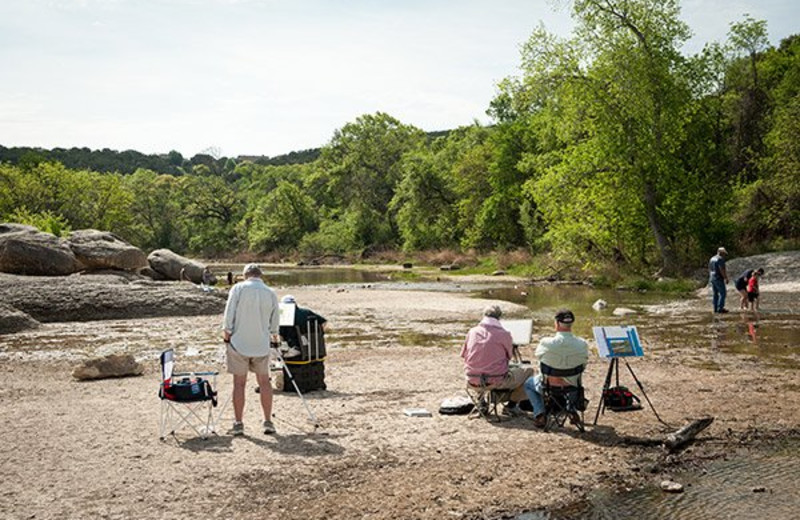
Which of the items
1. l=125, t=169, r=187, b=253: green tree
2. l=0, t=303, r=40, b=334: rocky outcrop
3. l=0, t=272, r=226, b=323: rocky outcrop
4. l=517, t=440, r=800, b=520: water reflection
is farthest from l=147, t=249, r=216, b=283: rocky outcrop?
l=125, t=169, r=187, b=253: green tree

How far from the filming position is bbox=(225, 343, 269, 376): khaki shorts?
32.3 ft

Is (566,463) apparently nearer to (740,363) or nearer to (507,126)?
(740,363)

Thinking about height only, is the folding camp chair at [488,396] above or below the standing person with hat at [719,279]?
below

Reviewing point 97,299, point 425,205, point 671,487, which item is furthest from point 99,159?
point 671,487

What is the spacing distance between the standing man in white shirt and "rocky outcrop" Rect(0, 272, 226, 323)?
62.9ft

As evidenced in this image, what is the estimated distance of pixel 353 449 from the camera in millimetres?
9117

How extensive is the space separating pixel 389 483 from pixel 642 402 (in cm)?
547

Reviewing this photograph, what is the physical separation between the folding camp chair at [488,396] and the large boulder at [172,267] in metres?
31.6

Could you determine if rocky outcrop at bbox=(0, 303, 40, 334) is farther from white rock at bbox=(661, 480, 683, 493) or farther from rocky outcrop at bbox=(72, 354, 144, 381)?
white rock at bbox=(661, 480, 683, 493)

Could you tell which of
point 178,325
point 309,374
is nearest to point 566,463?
point 309,374

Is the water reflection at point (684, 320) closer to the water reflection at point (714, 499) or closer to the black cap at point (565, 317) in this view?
the water reflection at point (714, 499)

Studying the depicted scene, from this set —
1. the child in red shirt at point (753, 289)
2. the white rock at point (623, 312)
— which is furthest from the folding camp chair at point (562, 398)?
the child in red shirt at point (753, 289)

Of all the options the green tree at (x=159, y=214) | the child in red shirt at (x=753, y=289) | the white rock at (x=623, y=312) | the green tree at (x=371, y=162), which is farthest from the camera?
the green tree at (x=159, y=214)

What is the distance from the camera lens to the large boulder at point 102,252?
3334cm
